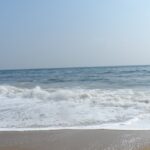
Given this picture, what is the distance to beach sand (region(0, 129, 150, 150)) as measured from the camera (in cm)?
519

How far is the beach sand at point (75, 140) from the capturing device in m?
5.19

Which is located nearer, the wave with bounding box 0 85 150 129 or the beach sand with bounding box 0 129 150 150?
the beach sand with bounding box 0 129 150 150

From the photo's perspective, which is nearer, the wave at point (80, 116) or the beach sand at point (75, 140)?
the beach sand at point (75, 140)

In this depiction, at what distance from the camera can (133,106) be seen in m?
9.54

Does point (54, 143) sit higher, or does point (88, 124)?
point (88, 124)

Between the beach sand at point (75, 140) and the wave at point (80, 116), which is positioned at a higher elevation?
the wave at point (80, 116)

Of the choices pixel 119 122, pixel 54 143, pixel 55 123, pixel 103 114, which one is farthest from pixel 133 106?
pixel 54 143

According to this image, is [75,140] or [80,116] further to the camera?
[80,116]

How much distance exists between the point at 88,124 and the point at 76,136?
3.74 feet

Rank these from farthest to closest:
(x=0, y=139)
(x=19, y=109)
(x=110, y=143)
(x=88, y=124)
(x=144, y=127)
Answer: (x=19, y=109), (x=88, y=124), (x=144, y=127), (x=0, y=139), (x=110, y=143)

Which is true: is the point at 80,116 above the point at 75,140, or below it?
above

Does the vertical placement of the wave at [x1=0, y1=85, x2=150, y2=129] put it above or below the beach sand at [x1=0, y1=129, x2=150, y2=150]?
above

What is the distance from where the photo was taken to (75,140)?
18.4ft

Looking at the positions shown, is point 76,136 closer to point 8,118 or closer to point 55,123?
point 55,123
